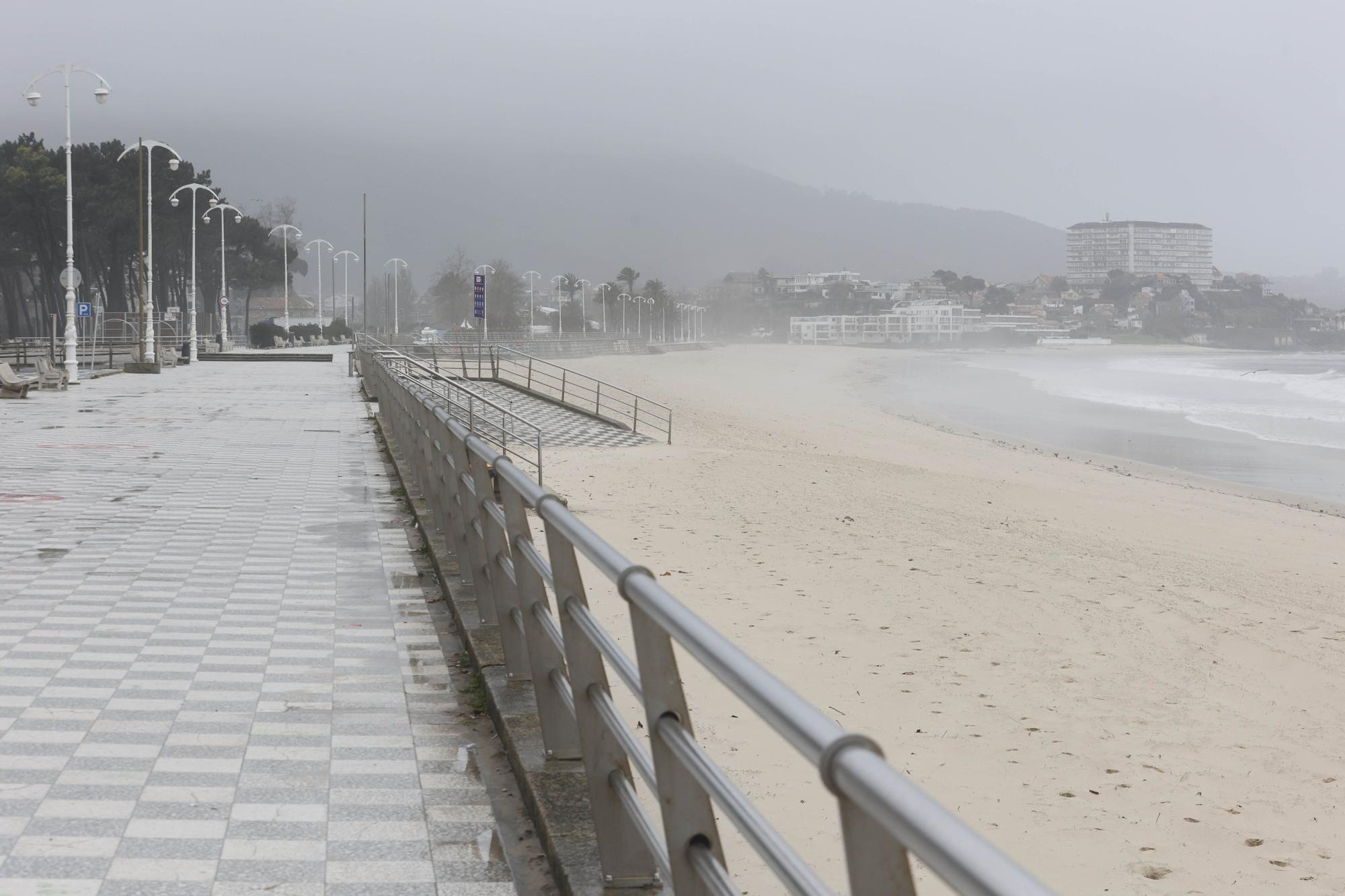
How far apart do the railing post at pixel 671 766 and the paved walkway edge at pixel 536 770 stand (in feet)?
2.65

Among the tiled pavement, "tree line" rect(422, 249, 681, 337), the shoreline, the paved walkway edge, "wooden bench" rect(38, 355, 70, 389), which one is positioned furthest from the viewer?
"tree line" rect(422, 249, 681, 337)

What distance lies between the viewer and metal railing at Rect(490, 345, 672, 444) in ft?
102

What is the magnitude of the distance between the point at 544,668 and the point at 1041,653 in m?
5.94

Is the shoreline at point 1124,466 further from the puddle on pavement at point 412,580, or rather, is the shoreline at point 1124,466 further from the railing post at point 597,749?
the railing post at point 597,749

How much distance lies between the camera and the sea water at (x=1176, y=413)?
104 ft

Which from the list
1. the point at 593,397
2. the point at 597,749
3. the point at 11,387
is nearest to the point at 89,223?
the point at 593,397

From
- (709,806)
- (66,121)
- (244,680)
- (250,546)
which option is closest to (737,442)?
(66,121)

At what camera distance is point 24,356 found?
172ft

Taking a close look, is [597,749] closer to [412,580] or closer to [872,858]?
[872,858]


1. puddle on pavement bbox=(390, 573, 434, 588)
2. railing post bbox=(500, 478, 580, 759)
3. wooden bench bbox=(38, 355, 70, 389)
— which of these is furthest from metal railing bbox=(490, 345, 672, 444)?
railing post bbox=(500, 478, 580, 759)

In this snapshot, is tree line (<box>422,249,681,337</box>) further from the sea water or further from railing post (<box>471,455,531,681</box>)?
railing post (<box>471,455,531,681</box>)

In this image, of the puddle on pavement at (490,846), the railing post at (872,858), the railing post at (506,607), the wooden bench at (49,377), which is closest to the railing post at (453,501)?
the railing post at (506,607)

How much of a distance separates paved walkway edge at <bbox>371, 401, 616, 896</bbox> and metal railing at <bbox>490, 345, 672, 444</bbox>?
18.7 m

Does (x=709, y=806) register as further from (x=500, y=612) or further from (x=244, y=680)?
(x=244, y=680)
